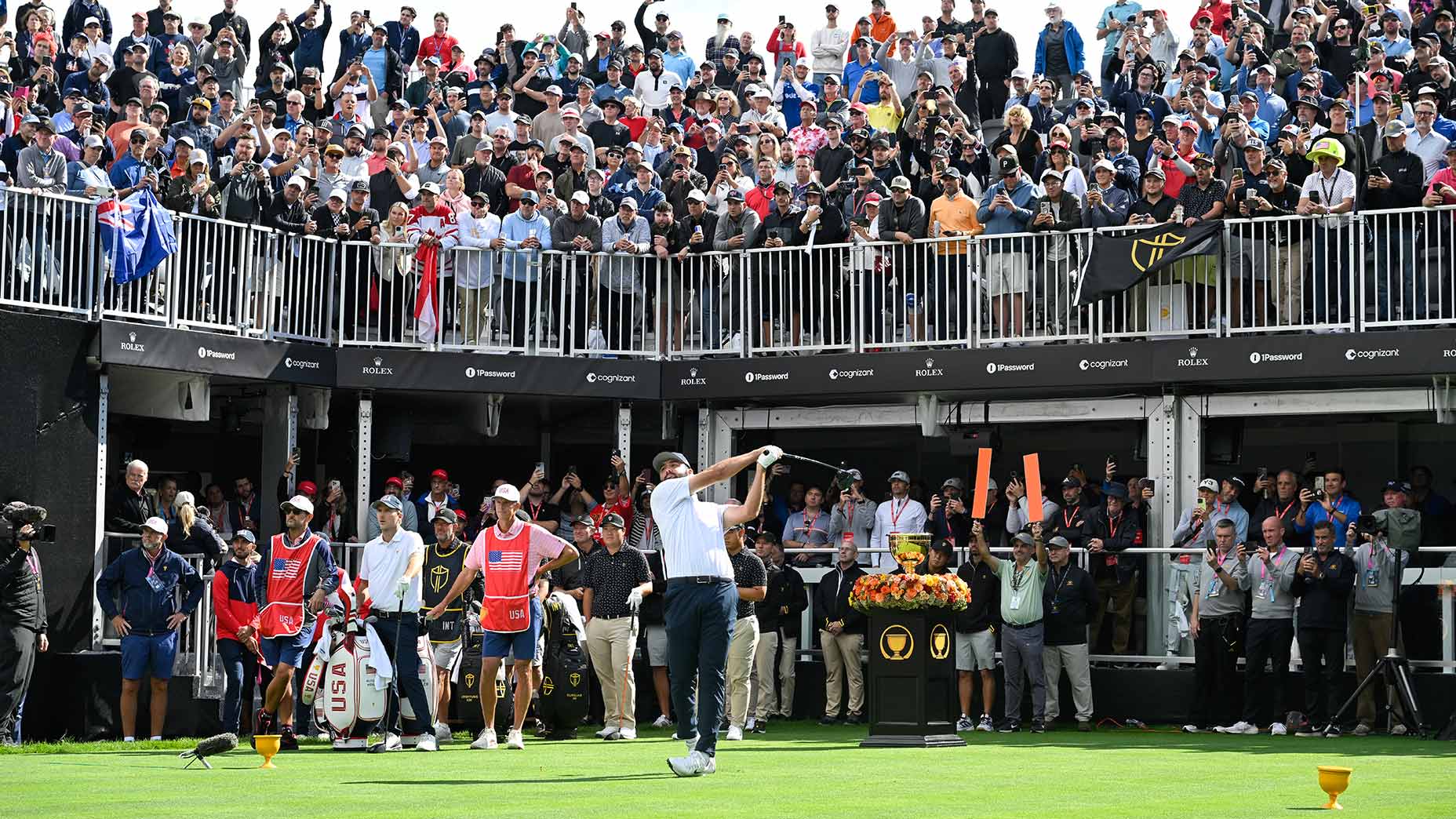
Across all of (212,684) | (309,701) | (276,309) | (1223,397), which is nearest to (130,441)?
(276,309)

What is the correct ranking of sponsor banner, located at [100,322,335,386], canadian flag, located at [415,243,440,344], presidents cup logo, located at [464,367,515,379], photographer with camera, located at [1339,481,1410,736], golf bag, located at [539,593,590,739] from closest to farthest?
1. golf bag, located at [539,593,590,739]
2. photographer with camera, located at [1339,481,1410,736]
3. sponsor banner, located at [100,322,335,386]
4. canadian flag, located at [415,243,440,344]
5. presidents cup logo, located at [464,367,515,379]

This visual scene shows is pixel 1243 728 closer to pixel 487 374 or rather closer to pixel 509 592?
pixel 509 592

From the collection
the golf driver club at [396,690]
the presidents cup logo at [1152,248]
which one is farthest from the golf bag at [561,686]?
the presidents cup logo at [1152,248]

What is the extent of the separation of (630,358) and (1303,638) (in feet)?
25.5

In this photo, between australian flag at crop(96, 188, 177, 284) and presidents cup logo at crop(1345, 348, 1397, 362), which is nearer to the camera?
australian flag at crop(96, 188, 177, 284)

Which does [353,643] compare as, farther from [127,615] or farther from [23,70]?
[23,70]

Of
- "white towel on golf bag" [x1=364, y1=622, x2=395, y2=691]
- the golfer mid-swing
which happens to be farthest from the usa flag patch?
the golfer mid-swing

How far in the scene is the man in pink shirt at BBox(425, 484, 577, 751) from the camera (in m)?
15.3

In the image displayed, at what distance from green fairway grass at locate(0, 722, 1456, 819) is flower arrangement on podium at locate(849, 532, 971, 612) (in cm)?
116

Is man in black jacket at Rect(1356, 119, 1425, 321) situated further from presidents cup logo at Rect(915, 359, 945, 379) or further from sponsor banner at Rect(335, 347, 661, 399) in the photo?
sponsor banner at Rect(335, 347, 661, 399)

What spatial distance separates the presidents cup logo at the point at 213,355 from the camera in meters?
19.5

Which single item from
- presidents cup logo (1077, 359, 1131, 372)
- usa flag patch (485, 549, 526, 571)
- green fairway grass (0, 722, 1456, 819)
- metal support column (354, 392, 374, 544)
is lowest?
green fairway grass (0, 722, 1456, 819)

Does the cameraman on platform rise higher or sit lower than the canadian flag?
lower

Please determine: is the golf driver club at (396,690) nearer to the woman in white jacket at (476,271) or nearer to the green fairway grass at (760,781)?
the green fairway grass at (760,781)
